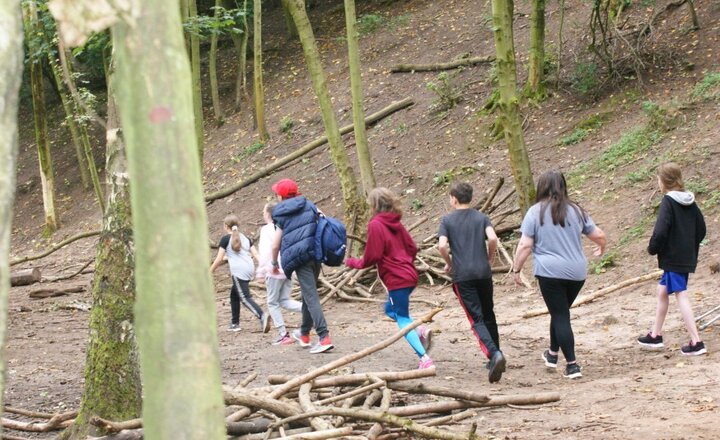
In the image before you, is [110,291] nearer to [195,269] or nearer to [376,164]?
[195,269]

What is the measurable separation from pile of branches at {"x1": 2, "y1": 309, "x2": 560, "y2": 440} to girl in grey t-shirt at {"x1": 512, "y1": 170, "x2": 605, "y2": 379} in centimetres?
148

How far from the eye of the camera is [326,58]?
29875 millimetres

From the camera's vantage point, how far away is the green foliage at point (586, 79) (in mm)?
19109

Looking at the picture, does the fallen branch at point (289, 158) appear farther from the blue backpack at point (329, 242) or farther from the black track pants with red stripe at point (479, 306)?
the black track pants with red stripe at point (479, 306)

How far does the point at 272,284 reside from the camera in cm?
1033

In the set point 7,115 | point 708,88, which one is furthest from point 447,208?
point 7,115

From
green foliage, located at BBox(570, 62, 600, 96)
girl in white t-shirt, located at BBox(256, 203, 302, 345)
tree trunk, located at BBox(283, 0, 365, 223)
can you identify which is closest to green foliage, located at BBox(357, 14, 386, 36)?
green foliage, located at BBox(570, 62, 600, 96)

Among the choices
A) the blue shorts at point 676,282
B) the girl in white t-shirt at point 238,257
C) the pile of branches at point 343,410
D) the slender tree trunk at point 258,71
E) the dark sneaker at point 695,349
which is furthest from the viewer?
the slender tree trunk at point 258,71

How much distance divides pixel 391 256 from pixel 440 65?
55.1 ft

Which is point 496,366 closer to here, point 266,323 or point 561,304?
point 561,304

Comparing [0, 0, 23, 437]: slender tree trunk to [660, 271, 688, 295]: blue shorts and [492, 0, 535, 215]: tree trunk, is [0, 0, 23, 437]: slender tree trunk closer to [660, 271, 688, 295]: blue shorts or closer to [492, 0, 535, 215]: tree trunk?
[660, 271, 688, 295]: blue shorts

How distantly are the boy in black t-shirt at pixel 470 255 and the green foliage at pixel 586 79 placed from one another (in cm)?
1160

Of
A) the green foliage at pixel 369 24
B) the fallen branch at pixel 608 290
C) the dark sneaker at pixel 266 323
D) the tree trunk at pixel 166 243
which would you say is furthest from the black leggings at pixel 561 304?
the green foliage at pixel 369 24

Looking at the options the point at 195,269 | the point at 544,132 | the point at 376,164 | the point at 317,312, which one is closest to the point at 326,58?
the point at 376,164
